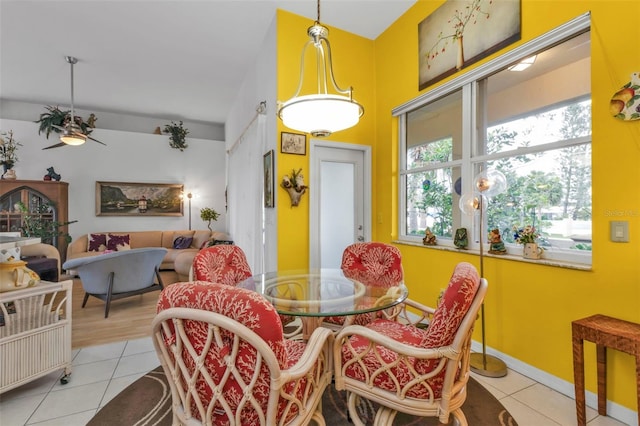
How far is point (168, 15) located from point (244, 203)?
245cm

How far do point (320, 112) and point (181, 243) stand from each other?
5.71 meters

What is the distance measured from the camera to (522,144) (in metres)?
2.33

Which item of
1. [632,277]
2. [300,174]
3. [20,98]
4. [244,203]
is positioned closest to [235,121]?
[244,203]

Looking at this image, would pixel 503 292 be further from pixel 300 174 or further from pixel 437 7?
pixel 437 7

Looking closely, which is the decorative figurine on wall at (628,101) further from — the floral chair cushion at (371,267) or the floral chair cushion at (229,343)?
the floral chair cushion at (229,343)

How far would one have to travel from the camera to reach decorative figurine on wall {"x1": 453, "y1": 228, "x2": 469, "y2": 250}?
265 centimetres

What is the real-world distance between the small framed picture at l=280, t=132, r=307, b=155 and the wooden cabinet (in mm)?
5378

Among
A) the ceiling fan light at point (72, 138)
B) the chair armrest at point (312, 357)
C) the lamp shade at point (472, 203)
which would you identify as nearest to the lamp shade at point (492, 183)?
the lamp shade at point (472, 203)

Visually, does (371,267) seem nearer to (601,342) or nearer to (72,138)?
(601,342)

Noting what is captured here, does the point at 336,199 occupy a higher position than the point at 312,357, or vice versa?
the point at 336,199

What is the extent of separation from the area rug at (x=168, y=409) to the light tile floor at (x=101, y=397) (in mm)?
71

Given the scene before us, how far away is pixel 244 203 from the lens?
4.49 meters

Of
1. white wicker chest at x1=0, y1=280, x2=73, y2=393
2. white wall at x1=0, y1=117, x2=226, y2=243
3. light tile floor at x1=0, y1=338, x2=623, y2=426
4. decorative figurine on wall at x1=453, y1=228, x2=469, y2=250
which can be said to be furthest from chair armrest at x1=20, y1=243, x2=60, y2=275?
decorative figurine on wall at x1=453, y1=228, x2=469, y2=250

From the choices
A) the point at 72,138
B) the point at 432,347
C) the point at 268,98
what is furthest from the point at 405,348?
the point at 72,138
